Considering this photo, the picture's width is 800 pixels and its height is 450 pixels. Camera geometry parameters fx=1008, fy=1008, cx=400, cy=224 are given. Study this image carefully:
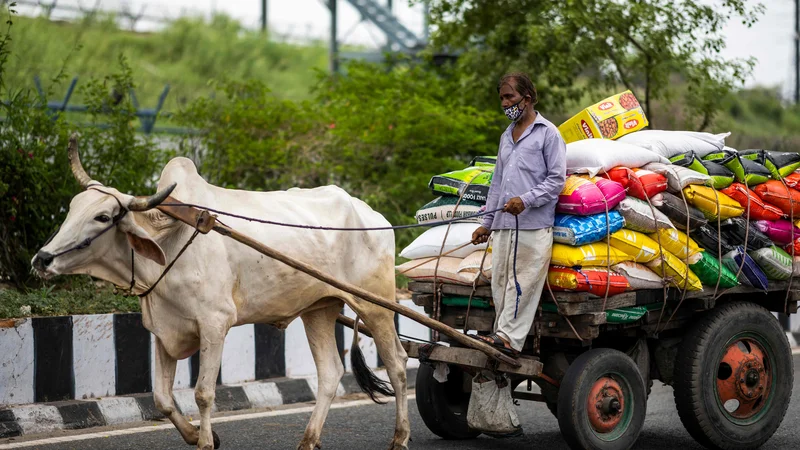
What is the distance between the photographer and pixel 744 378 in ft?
19.8

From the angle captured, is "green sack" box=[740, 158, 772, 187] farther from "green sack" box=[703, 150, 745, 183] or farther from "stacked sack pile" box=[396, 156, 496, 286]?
"stacked sack pile" box=[396, 156, 496, 286]

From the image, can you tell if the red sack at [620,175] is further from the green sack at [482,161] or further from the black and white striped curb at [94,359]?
the black and white striped curb at [94,359]

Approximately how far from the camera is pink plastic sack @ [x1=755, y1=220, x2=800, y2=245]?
618 centimetres

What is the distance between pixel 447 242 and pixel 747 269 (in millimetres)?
1799

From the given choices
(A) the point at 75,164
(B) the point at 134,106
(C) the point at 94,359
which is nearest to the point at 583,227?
(A) the point at 75,164

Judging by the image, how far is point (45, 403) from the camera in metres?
6.33

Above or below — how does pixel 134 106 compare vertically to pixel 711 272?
above

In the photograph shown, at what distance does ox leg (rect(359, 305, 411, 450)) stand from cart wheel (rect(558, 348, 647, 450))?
1.00 metres

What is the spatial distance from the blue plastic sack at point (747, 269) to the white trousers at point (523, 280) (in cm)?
126

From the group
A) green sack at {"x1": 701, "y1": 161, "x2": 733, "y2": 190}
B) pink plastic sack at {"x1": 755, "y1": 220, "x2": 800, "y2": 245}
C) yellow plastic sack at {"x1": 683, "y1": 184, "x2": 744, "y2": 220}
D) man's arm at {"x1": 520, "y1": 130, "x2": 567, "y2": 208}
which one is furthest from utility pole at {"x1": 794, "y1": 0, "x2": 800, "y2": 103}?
man's arm at {"x1": 520, "y1": 130, "x2": 567, "y2": 208}

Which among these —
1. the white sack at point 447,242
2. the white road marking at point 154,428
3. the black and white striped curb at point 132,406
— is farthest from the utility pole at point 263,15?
the white sack at point 447,242

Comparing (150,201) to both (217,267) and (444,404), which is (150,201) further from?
(444,404)

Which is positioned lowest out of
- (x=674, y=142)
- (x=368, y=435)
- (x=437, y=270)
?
(x=368, y=435)

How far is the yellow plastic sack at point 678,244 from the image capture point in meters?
5.68
